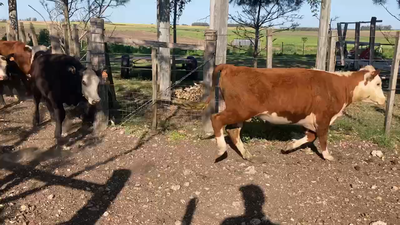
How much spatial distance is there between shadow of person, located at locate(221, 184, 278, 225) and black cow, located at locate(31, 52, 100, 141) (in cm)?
301

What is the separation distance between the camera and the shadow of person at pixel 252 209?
4.11m

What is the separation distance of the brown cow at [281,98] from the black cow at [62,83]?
2133 millimetres

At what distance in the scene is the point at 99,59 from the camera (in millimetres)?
6754

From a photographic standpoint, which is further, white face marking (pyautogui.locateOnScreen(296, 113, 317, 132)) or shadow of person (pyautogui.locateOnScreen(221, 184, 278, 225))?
white face marking (pyautogui.locateOnScreen(296, 113, 317, 132))

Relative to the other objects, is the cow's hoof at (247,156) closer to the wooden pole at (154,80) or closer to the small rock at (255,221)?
the small rock at (255,221)

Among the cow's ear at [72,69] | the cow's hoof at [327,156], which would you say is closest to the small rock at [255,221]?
the cow's hoof at [327,156]

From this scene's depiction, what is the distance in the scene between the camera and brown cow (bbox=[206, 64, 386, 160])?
17.9 feet

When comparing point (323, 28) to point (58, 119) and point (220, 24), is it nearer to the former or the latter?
point (220, 24)

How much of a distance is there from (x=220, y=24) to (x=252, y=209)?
3.71 meters

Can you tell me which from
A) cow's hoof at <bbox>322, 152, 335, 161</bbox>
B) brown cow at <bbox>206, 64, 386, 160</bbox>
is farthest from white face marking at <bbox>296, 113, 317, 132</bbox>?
cow's hoof at <bbox>322, 152, 335, 161</bbox>

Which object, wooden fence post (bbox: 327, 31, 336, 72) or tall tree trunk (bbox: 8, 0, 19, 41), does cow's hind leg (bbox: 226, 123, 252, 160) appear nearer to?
wooden fence post (bbox: 327, 31, 336, 72)

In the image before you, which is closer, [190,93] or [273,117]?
[273,117]

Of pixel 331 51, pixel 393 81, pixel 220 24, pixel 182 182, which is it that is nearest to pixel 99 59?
pixel 220 24

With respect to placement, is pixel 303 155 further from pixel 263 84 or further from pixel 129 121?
pixel 129 121
